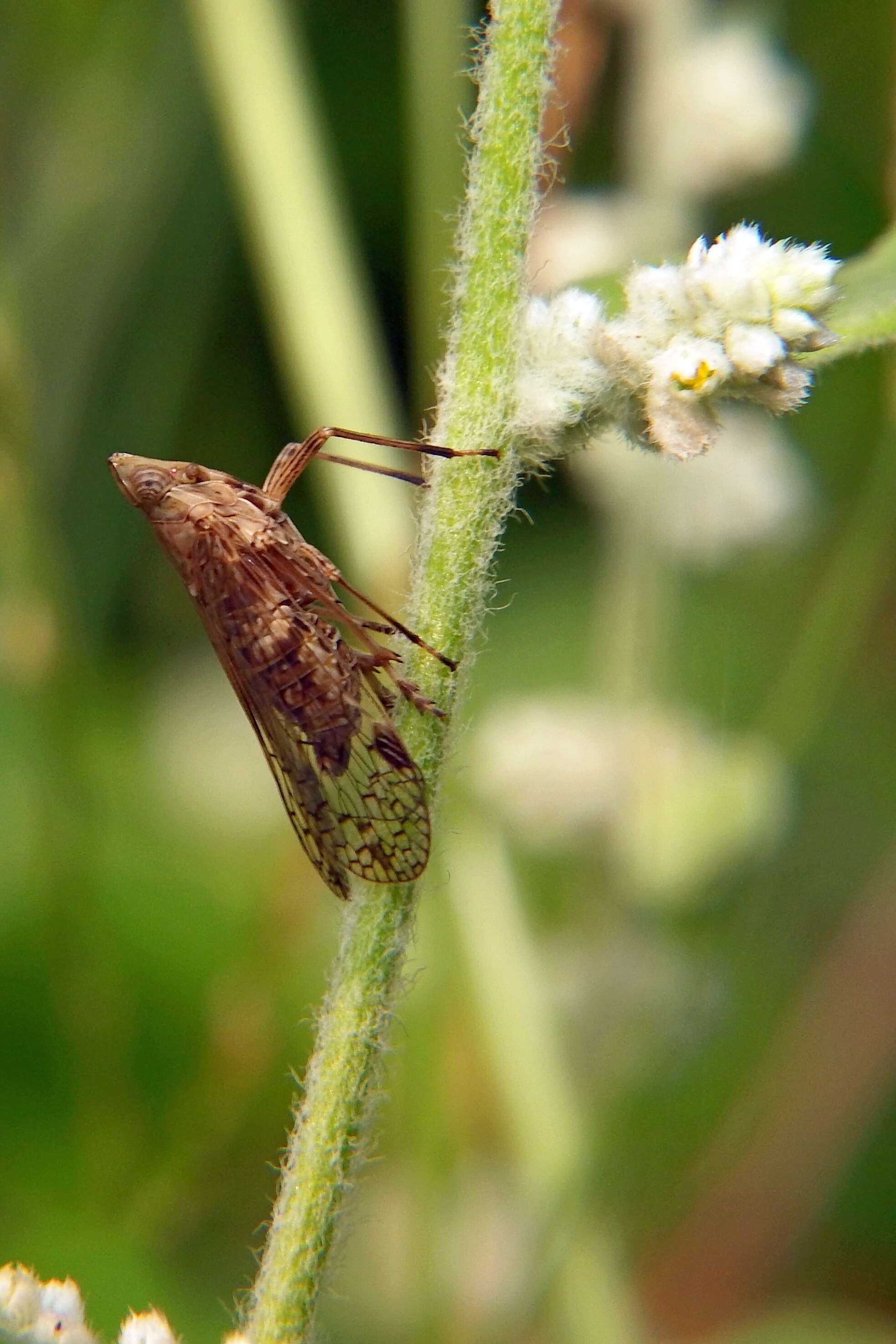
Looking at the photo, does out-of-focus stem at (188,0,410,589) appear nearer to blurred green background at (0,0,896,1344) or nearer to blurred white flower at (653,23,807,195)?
blurred green background at (0,0,896,1344)

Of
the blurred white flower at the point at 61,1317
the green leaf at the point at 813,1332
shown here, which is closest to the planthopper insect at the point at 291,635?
the blurred white flower at the point at 61,1317

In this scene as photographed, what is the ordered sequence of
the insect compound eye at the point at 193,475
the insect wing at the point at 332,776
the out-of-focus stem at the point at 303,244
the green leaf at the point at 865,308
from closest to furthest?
1. the green leaf at the point at 865,308
2. the insect wing at the point at 332,776
3. the insect compound eye at the point at 193,475
4. the out-of-focus stem at the point at 303,244

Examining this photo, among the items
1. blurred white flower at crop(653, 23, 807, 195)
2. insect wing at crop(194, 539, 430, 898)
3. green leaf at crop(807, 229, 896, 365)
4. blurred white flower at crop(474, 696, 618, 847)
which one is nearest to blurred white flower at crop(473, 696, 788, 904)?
blurred white flower at crop(474, 696, 618, 847)

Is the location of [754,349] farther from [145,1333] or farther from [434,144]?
[434,144]

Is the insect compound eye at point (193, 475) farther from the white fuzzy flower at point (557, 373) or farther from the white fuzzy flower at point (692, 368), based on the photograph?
the white fuzzy flower at point (692, 368)

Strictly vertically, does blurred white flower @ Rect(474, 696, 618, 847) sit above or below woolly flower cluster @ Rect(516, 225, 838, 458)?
below

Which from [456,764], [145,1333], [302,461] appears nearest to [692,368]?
[145,1333]
